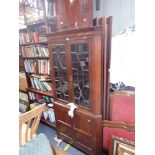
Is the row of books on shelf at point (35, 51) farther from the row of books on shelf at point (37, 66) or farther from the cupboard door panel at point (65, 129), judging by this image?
the cupboard door panel at point (65, 129)

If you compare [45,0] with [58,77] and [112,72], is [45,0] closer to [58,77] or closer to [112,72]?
[58,77]

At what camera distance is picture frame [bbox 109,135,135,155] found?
165 centimetres

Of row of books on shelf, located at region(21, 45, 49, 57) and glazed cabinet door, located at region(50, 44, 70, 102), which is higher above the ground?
row of books on shelf, located at region(21, 45, 49, 57)

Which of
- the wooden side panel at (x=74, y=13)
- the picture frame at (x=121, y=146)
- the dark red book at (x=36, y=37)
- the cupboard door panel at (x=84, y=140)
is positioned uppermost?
the wooden side panel at (x=74, y=13)

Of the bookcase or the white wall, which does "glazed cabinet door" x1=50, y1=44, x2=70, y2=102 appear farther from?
the white wall

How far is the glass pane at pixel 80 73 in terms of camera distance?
1.99 meters

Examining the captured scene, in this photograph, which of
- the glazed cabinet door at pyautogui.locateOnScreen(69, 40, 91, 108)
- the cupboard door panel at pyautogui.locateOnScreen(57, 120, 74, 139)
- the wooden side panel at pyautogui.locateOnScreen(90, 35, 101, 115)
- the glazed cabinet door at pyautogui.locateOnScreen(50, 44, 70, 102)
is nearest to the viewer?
the wooden side panel at pyautogui.locateOnScreen(90, 35, 101, 115)

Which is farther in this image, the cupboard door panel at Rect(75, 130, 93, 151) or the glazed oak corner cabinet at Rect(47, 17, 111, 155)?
the cupboard door panel at Rect(75, 130, 93, 151)

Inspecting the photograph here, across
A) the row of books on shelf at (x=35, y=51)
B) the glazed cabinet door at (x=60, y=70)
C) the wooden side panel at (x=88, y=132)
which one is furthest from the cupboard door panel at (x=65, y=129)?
the row of books on shelf at (x=35, y=51)

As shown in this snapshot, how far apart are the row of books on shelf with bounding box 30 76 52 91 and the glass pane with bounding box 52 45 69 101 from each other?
0.42 meters

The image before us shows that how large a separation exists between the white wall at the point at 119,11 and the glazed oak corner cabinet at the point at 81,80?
1.38 feet

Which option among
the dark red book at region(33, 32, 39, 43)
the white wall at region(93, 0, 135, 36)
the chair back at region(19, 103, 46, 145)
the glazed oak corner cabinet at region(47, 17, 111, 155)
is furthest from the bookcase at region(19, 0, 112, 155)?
the chair back at region(19, 103, 46, 145)

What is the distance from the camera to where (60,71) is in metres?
2.39

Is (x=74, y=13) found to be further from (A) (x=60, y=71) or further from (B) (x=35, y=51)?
(B) (x=35, y=51)
